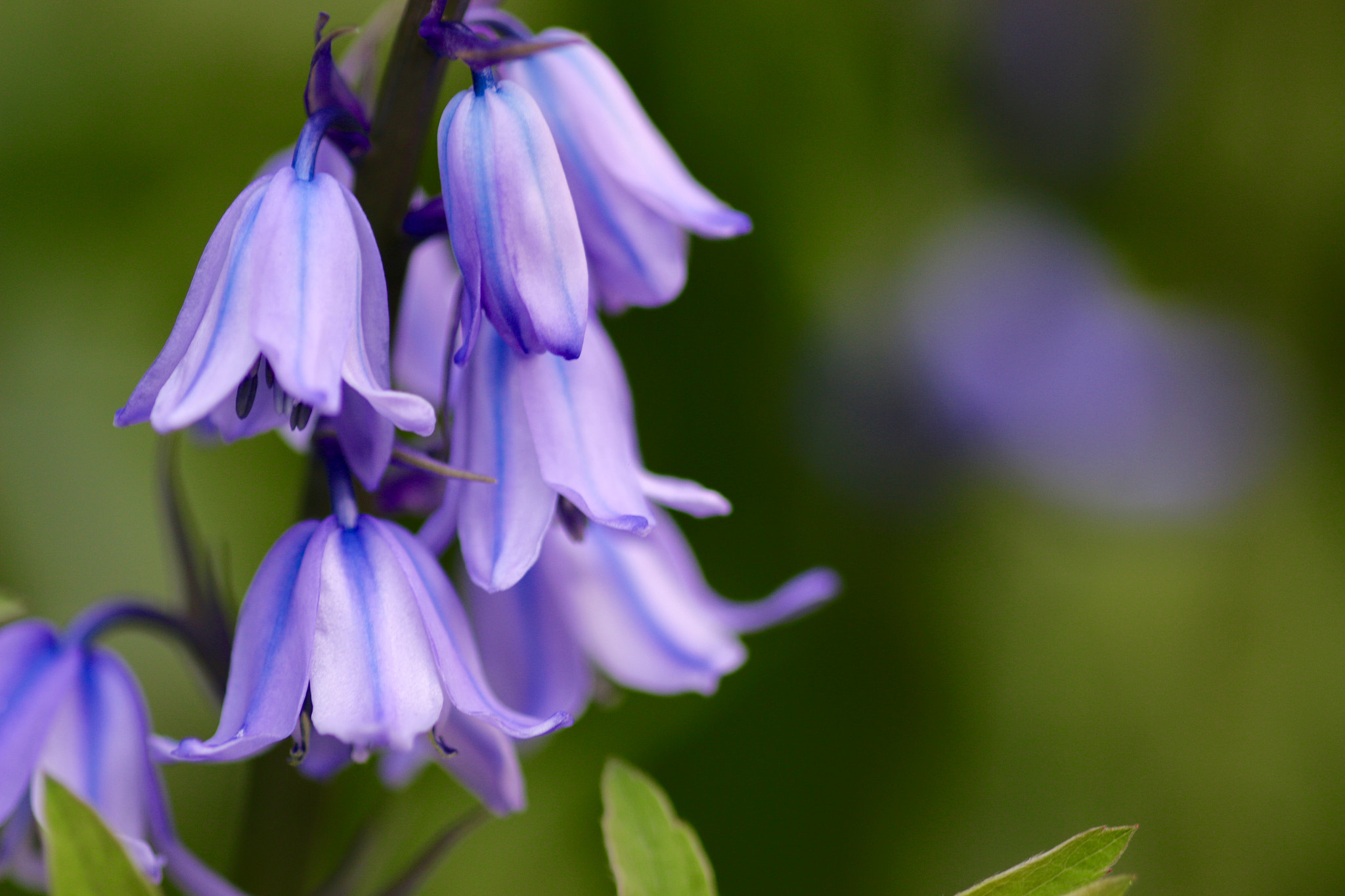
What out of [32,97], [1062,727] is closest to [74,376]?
[32,97]

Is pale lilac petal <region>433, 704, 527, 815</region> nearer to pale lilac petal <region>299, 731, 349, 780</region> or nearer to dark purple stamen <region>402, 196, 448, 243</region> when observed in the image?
pale lilac petal <region>299, 731, 349, 780</region>

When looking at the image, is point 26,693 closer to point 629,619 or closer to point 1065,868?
point 629,619

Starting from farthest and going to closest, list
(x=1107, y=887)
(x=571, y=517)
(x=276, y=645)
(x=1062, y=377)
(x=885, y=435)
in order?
(x=1062, y=377) < (x=885, y=435) < (x=571, y=517) < (x=276, y=645) < (x=1107, y=887)

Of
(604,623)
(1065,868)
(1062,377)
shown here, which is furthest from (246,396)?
(1062,377)

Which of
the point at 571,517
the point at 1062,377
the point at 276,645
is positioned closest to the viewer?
the point at 276,645

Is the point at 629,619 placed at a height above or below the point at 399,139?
below

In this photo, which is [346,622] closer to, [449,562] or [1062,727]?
[449,562]

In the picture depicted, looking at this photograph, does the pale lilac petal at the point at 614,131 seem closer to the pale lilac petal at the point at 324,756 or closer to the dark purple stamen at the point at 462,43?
the dark purple stamen at the point at 462,43
